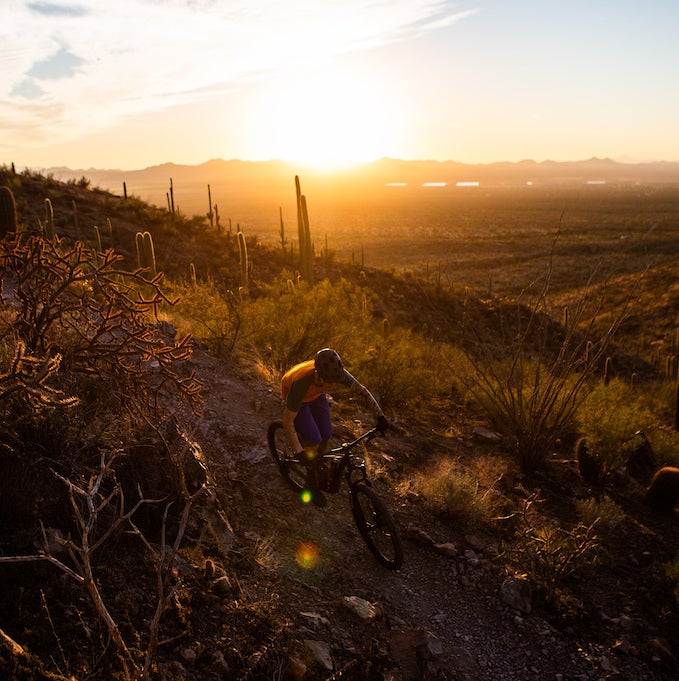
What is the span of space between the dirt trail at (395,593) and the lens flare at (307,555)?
4cm

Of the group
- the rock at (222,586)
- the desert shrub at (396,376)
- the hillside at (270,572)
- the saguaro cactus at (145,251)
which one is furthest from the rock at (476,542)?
the saguaro cactus at (145,251)

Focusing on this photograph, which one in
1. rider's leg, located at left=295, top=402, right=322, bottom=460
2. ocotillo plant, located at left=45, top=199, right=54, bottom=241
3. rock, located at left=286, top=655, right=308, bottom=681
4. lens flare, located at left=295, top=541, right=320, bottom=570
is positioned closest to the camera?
rock, located at left=286, top=655, right=308, bottom=681

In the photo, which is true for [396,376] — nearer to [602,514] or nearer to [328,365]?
[602,514]

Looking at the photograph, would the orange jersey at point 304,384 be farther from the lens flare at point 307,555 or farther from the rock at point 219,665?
the rock at point 219,665

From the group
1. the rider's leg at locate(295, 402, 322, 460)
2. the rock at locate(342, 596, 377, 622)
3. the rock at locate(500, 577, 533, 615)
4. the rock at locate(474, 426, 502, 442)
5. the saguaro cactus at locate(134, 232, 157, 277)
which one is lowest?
the rock at locate(474, 426, 502, 442)

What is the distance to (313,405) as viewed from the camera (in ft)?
17.9

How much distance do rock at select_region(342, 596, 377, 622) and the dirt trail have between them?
0.04m

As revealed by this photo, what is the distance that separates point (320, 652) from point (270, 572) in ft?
2.74

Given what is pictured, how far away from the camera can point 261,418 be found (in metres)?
7.20

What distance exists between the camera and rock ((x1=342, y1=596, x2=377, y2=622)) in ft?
13.9

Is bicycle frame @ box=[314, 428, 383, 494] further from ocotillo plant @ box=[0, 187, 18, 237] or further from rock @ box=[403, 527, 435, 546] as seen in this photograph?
ocotillo plant @ box=[0, 187, 18, 237]

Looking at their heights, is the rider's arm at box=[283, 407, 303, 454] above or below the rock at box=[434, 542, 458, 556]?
above

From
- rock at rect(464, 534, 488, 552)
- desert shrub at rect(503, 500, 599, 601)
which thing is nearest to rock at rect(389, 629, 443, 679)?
desert shrub at rect(503, 500, 599, 601)

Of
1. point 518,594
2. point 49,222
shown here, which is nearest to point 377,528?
point 518,594
